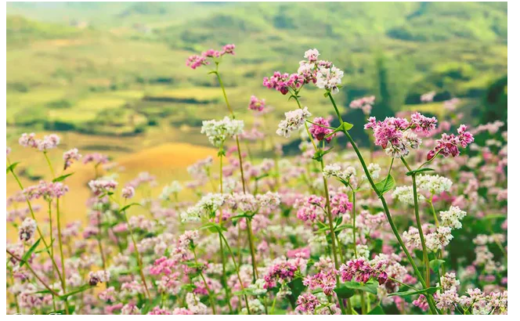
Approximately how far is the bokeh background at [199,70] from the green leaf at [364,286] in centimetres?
512

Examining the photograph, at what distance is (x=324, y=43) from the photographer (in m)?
11.0

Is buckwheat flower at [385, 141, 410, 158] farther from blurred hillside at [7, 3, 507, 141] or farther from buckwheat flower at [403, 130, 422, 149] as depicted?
blurred hillside at [7, 3, 507, 141]

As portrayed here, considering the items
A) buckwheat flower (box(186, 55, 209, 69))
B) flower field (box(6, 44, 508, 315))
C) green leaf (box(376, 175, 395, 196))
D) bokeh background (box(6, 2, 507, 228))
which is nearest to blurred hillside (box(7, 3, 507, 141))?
bokeh background (box(6, 2, 507, 228))

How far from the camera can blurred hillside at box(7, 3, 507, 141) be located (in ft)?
30.4

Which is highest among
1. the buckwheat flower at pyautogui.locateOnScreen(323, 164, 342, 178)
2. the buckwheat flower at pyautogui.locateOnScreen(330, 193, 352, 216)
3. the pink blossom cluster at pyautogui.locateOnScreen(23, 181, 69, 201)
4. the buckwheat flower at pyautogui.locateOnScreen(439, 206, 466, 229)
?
the buckwheat flower at pyautogui.locateOnScreen(323, 164, 342, 178)

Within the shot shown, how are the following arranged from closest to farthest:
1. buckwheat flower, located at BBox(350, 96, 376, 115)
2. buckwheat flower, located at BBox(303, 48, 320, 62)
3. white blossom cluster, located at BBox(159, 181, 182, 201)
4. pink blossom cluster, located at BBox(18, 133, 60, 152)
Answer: buckwheat flower, located at BBox(303, 48, 320, 62)
pink blossom cluster, located at BBox(18, 133, 60, 152)
buckwheat flower, located at BBox(350, 96, 376, 115)
white blossom cluster, located at BBox(159, 181, 182, 201)

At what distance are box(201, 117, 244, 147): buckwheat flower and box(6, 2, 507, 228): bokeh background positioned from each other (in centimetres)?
454

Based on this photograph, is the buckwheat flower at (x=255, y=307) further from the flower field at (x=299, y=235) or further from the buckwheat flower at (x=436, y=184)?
the buckwheat flower at (x=436, y=184)

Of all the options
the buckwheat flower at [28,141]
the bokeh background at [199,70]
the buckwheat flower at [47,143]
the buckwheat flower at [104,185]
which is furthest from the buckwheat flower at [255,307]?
the bokeh background at [199,70]

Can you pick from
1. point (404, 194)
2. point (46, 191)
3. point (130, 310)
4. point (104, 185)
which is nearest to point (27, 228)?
point (46, 191)

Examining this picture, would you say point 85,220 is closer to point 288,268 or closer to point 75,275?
point 75,275

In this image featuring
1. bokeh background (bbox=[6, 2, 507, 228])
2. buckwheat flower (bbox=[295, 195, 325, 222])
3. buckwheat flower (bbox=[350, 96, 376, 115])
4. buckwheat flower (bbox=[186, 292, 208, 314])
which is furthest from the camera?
bokeh background (bbox=[6, 2, 507, 228])

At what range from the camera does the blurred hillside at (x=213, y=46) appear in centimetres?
927

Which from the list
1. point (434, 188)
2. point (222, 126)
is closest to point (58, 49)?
point (222, 126)
